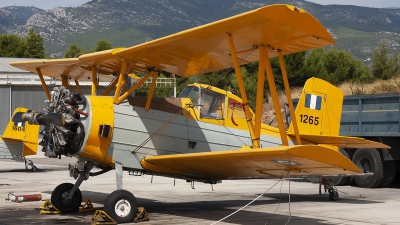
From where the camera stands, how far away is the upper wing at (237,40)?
8.28 metres

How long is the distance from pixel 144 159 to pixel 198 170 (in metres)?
0.92

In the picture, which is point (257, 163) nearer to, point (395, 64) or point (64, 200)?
point (64, 200)

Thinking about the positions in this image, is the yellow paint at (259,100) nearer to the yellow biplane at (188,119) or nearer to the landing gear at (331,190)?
the yellow biplane at (188,119)

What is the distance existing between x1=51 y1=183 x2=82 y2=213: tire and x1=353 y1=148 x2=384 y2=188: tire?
26.4 feet

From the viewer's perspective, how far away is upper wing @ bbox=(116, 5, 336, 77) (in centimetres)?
828

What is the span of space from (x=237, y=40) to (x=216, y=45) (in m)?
0.44

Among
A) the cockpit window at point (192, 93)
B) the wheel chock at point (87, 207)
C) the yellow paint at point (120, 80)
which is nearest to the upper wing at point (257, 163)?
the yellow paint at point (120, 80)

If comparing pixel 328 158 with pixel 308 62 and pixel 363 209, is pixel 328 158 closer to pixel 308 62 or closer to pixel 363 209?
pixel 363 209

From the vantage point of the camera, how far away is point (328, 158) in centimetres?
789

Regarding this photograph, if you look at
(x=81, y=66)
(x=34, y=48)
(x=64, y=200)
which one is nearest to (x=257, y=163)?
(x=64, y=200)

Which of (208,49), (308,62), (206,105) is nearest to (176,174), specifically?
(206,105)

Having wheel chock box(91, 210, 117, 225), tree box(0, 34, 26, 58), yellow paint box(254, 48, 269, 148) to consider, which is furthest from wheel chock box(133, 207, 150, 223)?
tree box(0, 34, 26, 58)

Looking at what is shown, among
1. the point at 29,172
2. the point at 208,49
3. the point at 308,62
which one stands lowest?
the point at 29,172

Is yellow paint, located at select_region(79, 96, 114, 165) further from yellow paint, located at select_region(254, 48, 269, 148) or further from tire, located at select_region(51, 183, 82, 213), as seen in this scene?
yellow paint, located at select_region(254, 48, 269, 148)
